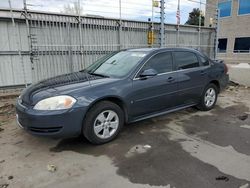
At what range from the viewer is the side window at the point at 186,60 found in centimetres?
480

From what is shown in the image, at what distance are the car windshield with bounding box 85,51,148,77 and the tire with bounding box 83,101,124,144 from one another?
70 centimetres

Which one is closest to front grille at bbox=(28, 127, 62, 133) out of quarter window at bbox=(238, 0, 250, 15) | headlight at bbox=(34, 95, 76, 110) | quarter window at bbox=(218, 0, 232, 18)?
headlight at bbox=(34, 95, 76, 110)

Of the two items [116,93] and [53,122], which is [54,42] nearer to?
[116,93]

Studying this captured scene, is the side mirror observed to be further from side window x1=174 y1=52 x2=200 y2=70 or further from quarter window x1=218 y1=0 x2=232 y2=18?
quarter window x1=218 y1=0 x2=232 y2=18

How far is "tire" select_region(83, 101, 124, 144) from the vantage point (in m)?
3.49

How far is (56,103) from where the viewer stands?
3285 millimetres

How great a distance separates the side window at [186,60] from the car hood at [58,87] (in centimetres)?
172

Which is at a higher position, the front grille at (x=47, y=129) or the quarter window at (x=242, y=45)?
the quarter window at (x=242, y=45)

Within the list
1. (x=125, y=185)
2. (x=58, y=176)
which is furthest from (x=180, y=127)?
(x=58, y=176)

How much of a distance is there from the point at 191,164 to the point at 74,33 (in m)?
6.18

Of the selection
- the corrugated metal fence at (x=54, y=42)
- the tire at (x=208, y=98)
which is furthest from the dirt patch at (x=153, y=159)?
the corrugated metal fence at (x=54, y=42)

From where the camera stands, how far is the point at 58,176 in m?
2.88

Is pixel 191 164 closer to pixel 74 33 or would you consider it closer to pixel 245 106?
pixel 245 106

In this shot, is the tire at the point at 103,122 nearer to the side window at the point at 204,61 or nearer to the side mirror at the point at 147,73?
the side mirror at the point at 147,73
